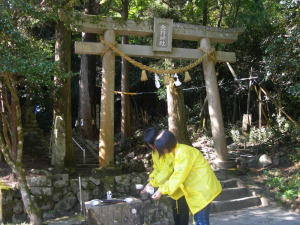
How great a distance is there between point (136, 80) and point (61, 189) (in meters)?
11.3

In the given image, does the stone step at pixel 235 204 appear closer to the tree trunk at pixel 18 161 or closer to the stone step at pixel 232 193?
the stone step at pixel 232 193

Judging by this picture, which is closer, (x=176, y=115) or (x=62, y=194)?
(x=62, y=194)

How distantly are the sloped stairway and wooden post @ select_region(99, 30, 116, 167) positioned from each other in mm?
2619

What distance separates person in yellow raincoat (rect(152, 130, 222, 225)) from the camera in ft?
9.87

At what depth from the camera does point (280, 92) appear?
1109 centimetres

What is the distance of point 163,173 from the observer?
3.45m

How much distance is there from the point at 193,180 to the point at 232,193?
3.91m

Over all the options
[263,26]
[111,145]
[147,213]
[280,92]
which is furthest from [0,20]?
[263,26]

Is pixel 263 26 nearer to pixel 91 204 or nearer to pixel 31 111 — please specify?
pixel 31 111

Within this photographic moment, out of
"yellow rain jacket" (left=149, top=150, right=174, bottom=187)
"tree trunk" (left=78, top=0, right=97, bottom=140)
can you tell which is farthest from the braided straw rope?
"tree trunk" (left=78, top=0, right=97, bottom=140)

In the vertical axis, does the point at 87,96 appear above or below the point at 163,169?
above

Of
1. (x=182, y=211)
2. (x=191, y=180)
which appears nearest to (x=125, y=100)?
(x=182, y=211)

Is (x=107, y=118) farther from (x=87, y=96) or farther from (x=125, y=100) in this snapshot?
(x=87, y=96)

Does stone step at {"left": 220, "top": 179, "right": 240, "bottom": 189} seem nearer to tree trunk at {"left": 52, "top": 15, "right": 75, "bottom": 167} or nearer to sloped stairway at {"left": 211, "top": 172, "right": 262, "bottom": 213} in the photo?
sloped stairway at {"left": 211, "top": 172, "right": 262, "bottom": 213}
